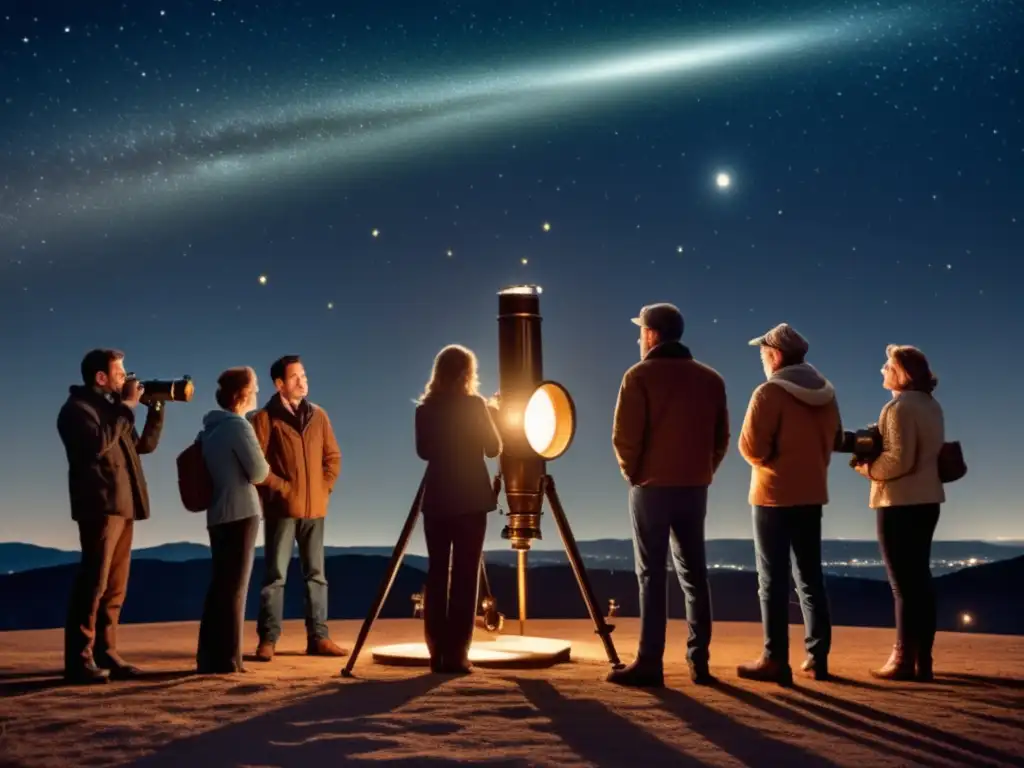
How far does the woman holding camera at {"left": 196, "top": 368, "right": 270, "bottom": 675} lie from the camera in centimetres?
694

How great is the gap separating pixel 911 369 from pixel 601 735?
338 cm

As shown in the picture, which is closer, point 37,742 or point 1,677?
point 37,742

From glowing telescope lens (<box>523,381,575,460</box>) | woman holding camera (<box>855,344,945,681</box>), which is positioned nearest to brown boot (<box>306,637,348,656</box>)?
glowing telescope lens (<box>523,381,575,460</box>)

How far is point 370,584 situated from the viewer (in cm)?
4138

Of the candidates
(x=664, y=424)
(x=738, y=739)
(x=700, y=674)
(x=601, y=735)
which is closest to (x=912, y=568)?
(x=700, y=674)

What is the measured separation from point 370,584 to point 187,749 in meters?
37.4

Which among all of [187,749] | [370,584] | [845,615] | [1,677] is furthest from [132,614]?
[187,749]

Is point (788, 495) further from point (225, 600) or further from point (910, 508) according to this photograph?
point (225, 600)

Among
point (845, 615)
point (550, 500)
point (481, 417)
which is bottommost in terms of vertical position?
point (845, 615)

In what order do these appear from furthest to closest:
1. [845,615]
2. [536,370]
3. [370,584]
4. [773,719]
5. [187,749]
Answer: [370,584] → [845,615] → [536,370] → [773,719] → [187,749]

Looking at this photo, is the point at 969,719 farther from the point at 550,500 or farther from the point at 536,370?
the point at 536,370

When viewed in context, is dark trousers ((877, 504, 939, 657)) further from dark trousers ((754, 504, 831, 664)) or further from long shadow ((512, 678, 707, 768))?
long shadow ((512, 678, 707, 768))

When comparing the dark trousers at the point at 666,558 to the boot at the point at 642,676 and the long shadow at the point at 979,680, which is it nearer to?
the boot at the point at 642,676

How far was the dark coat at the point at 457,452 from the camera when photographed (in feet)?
22.4
